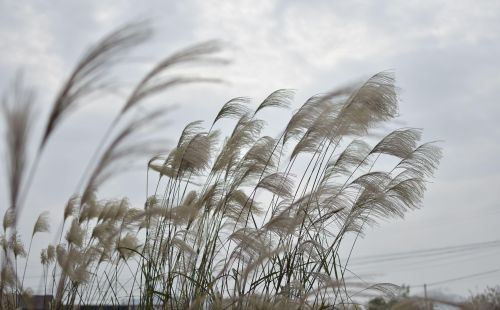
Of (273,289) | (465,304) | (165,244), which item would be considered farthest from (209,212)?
(465,304)

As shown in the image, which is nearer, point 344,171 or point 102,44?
point 102,44

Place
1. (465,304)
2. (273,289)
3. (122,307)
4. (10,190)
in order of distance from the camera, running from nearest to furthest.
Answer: (465,304) < (10,190) < (273,289) < (122,307)

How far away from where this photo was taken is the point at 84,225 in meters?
5.58

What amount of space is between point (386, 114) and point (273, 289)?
1120 millimetres

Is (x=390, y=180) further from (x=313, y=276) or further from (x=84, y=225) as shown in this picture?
(x=84, y=225)

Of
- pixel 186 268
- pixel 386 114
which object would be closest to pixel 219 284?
pixel 186 268

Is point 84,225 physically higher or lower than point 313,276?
higher

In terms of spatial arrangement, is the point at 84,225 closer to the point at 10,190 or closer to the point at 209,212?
the point at 209,212

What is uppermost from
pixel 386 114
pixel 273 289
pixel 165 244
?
pixel 386 114

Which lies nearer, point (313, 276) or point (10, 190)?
point (10, 190)

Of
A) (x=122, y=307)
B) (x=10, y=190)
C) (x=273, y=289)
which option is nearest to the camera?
(x=10, y=190)

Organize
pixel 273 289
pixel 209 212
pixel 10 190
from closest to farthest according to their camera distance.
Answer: pixel 10 190
pixel 273 289
pixel 209 212

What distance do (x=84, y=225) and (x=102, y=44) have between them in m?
3.60

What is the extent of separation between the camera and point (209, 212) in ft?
14.1
